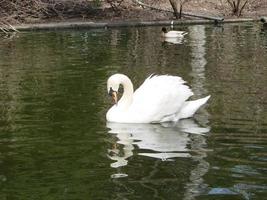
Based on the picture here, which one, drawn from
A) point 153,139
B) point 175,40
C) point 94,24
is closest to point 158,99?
point 153,139

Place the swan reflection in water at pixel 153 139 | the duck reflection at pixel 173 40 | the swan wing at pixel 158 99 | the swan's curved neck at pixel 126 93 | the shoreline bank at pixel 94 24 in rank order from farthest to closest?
the shoreline bank at pixel 94 24, the duck reflection at pixel 173 40, the swan's curved neck at pixel 126 93, the swan wing at pixel 158 99, the swan reflection in water at pixel 153 139

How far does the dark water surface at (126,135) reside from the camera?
7520 mm

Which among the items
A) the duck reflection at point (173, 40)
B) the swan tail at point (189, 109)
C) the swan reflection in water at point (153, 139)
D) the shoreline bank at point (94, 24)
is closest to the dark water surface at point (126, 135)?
the swan reflection in water at point (153, 139)

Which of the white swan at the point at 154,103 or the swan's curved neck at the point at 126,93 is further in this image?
the swan's curved neck at the point at 126,93

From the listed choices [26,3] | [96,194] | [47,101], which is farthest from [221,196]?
[26,3]

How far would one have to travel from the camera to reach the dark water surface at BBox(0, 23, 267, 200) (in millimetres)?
7520

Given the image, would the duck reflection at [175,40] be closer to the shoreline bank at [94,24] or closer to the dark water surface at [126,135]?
the dark water surface at [126,135]

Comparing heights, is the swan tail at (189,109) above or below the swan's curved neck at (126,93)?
below

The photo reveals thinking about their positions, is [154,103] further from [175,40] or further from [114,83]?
[175,40]

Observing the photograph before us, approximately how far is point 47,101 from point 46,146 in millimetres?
3372

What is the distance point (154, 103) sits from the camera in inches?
436

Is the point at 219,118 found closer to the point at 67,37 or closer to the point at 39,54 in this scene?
the point at 39,54

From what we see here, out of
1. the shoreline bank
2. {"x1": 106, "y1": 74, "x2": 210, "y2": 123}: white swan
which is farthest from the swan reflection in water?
the shoreline bank

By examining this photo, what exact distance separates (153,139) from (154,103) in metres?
1.26
